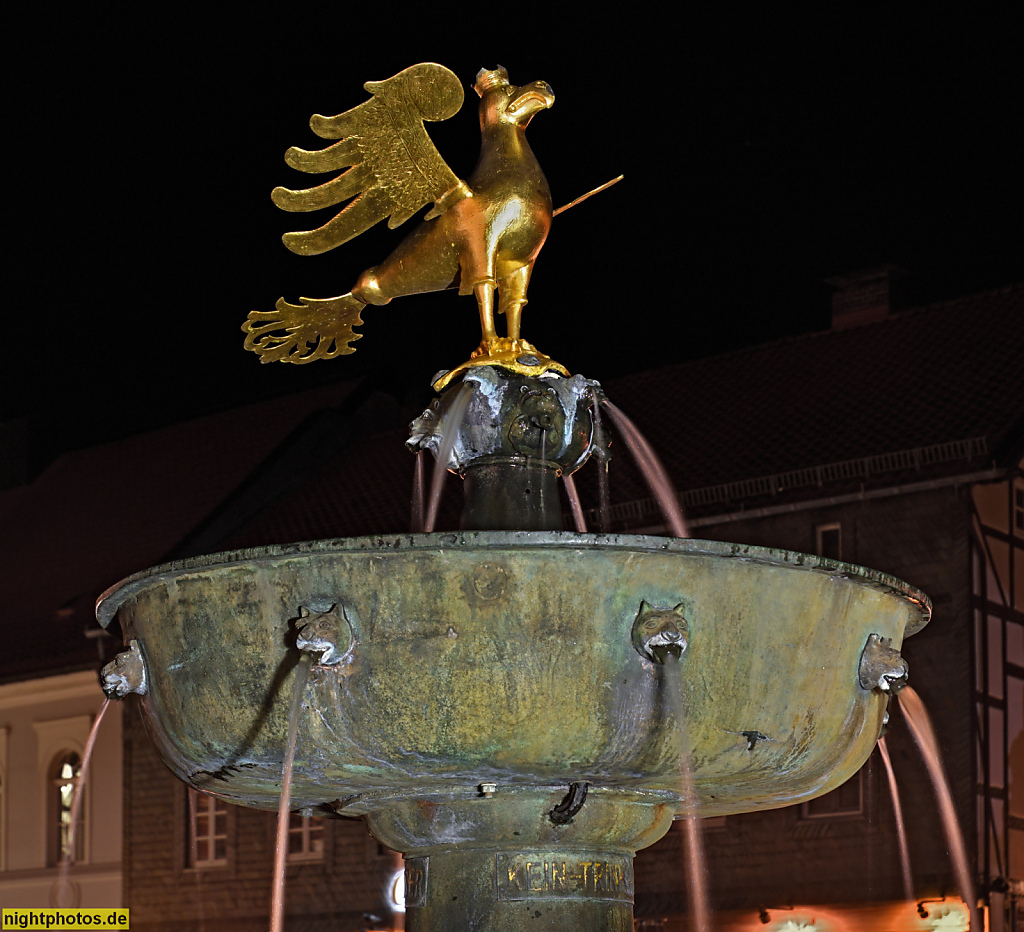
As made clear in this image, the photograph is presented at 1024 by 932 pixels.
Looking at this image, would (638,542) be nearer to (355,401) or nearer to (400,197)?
(400,197)

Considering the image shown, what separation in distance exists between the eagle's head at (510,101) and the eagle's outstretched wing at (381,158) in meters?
0.11

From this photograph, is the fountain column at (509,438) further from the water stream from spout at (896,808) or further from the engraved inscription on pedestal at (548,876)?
the water stream from spout at (896,808)

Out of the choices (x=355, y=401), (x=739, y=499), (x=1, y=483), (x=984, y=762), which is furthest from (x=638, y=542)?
(x=1, y=483)

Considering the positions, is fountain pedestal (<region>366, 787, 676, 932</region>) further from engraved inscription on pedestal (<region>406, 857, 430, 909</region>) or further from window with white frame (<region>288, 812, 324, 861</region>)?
window with white frame (<region>288, 812, 324, 861</region>)

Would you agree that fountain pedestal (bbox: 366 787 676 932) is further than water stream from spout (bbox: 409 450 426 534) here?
No

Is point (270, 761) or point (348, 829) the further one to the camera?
point (348, 829)

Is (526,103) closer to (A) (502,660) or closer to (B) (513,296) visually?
(B) (513,296)

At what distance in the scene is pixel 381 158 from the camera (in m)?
6.93

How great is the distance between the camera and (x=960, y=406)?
2002 centimetres

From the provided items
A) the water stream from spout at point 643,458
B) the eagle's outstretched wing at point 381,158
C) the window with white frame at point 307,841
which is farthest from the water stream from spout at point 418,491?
the window with white frame at point 307,841

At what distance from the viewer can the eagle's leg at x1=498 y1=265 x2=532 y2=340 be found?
6727mm

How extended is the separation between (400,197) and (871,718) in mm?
2416

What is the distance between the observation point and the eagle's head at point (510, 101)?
674 centimetres

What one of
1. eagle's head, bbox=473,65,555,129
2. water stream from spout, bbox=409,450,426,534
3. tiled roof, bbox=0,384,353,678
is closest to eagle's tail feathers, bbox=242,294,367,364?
water stream from spout, bbox=409,450,426,534
